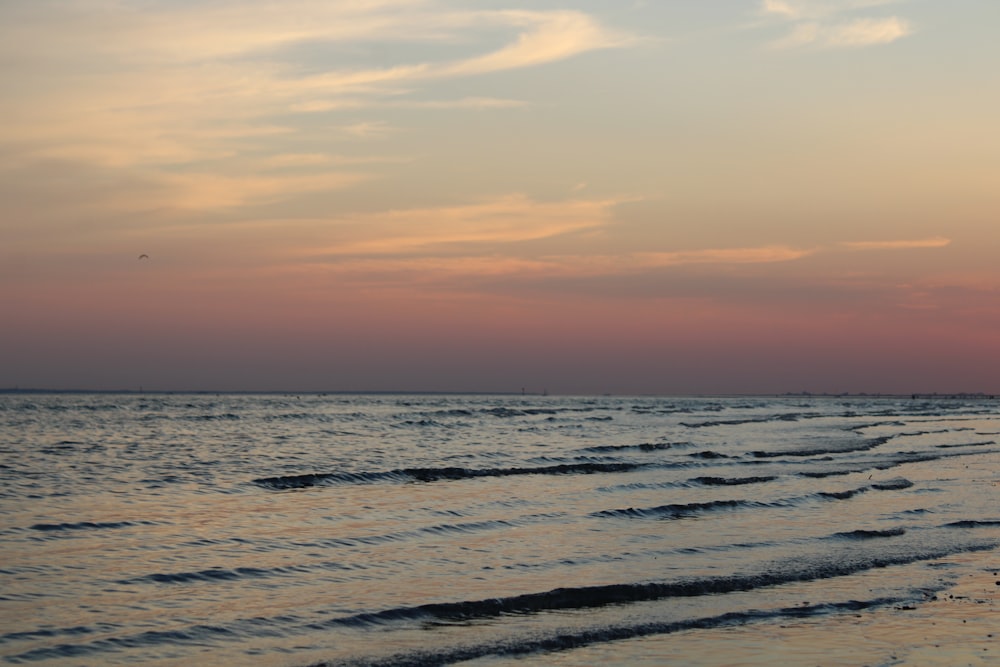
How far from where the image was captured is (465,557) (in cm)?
1848

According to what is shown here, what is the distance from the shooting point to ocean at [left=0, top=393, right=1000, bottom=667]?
41.2 ft

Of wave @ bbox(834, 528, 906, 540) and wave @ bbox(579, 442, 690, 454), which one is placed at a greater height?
wave @ bbox(834, 528, 906, 540)

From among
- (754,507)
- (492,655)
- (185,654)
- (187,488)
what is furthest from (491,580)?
(187,488)

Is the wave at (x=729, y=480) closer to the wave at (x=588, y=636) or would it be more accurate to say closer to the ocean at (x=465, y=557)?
the ocean at (x=465, y=557)

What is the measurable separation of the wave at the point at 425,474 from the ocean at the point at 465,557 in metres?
0.15

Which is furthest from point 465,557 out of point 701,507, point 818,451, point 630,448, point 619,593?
point 818,451

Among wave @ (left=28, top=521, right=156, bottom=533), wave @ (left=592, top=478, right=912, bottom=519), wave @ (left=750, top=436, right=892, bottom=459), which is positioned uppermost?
wave @ (left=28, top=521, right=156, bottom=533)

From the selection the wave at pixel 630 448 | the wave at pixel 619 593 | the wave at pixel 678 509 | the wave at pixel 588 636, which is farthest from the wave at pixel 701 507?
the wave at pixel 630 448

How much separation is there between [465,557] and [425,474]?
1495cm

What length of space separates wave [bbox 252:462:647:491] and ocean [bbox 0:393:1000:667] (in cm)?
15

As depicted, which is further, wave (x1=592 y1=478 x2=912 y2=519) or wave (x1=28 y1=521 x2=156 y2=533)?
wave (x1=592 y1=478 x2=912 y2=519)

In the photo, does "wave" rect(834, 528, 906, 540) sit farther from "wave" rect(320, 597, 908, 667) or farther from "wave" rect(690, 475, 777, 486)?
"wave" rect(690, 475, 777, 486)

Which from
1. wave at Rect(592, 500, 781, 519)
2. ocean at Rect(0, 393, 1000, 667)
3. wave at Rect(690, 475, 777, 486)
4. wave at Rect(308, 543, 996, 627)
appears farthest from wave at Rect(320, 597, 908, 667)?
wave at Rect(690, 475, 777, 486)

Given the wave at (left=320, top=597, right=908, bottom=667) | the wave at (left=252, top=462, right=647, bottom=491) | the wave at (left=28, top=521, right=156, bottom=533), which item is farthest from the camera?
the wave at (left=252, top=462, right=647, bottom=491)
